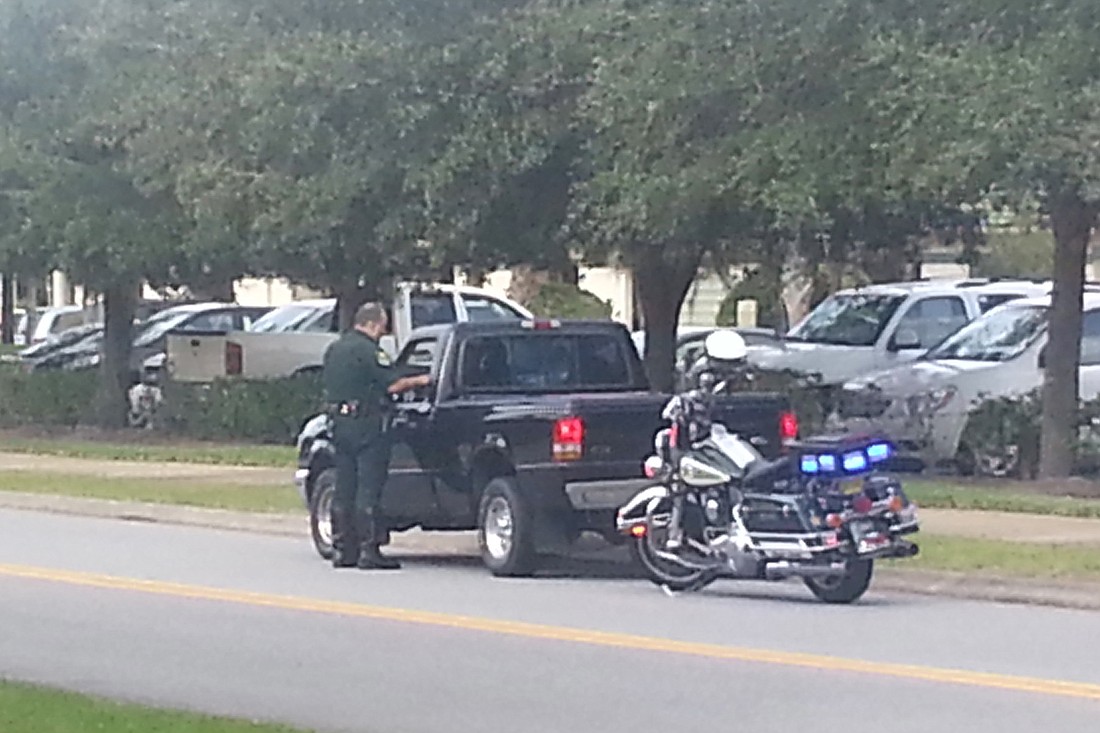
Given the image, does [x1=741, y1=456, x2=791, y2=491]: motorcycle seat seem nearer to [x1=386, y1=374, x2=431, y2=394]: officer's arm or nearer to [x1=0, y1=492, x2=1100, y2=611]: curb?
[x1=0, y1=492, x2=1100, y2=611]: curb

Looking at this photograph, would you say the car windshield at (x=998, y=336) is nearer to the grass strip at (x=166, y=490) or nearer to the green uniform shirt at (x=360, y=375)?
the grass strip at (x=166, y=490)

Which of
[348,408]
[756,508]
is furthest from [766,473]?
[348,408]

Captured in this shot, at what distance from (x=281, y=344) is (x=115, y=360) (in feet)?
7.55

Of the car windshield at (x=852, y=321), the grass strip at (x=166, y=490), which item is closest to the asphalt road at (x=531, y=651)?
the grass strip at (x=166, y=490)

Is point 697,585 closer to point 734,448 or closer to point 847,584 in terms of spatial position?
point 734,448

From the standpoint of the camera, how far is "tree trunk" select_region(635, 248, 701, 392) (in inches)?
1080

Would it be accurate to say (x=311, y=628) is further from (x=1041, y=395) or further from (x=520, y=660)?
(x=1041, y=395)

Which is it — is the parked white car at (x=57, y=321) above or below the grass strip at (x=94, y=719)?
above

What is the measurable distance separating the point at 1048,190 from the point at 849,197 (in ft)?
5.79

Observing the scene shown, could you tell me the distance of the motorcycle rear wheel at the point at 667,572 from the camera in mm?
16031

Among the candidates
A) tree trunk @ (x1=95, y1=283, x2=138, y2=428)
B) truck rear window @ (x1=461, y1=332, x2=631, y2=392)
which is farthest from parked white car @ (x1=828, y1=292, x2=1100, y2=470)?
tree trunk @ (x1=95, y1=283, x2=138, y2=428)

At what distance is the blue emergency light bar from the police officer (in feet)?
12.9

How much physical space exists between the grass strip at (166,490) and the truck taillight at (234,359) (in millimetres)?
7138

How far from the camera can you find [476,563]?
1912 cm
